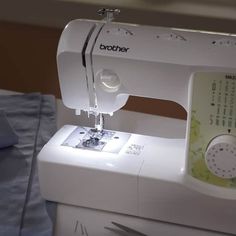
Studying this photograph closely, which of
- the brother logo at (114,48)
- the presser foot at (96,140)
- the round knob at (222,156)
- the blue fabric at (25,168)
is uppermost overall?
the brother logo at (114,48)

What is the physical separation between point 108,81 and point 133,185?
0.22 m

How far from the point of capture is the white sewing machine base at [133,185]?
109 centimetres

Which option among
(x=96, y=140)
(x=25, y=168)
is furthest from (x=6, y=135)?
(x=96, y=140)

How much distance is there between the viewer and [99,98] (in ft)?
3.83

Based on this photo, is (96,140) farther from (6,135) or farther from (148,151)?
(6,135)

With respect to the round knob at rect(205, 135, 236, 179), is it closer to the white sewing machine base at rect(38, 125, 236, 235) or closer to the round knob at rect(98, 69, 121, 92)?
the white sewing machine base at rect(38, 125, 236, 235)

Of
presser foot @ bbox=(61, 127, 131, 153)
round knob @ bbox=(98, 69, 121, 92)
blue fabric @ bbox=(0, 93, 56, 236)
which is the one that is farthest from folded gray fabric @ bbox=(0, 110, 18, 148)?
round knob @ bbox=(98, 69, 121, 92)

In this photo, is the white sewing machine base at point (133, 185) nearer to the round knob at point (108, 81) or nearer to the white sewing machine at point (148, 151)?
the white sewing machine at point (148, 151)

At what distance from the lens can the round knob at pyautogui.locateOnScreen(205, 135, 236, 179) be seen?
1.06 m

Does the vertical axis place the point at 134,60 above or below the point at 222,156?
above

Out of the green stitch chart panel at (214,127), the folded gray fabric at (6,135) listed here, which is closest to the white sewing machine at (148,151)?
the green stitch chart panel at (214,127)

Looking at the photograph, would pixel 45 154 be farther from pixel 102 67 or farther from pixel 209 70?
pixel 209 70

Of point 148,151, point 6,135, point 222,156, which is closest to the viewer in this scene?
point 222,156

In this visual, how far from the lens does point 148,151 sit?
119 cm
